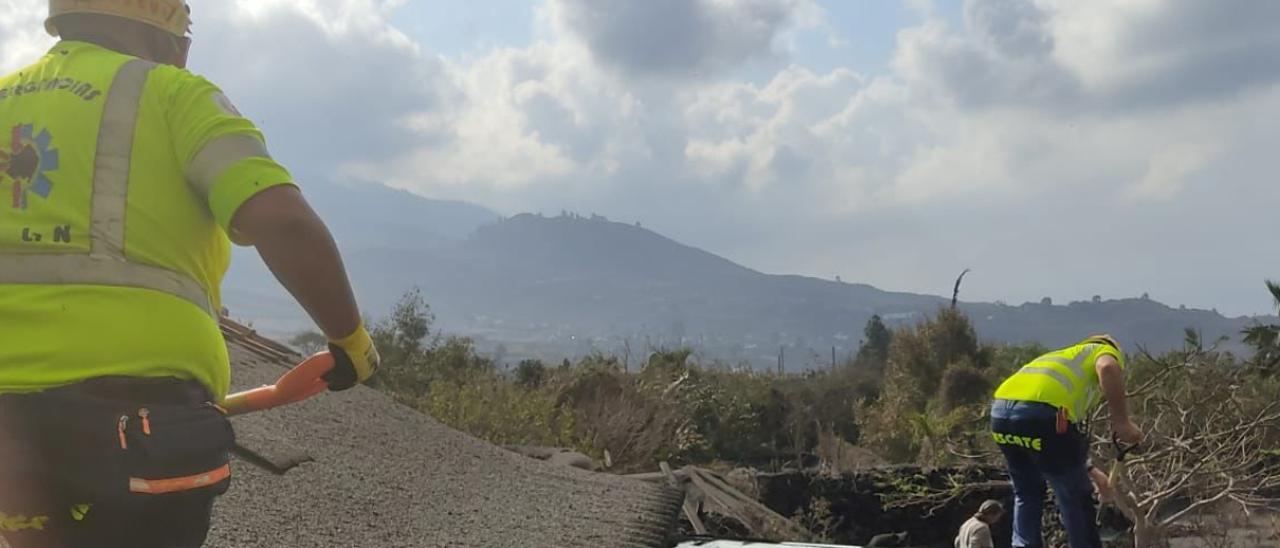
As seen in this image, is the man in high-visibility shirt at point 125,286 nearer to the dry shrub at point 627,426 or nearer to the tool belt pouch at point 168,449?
the tool belt pouch at point 168,449

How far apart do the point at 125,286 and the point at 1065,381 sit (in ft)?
14.4

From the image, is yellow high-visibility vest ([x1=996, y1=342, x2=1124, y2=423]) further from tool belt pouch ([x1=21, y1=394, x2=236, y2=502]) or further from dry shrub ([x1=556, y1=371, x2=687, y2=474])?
dry shrub ([x1=556, y1=371, x2=687, y2=474])

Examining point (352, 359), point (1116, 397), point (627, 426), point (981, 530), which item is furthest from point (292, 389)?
point (627, 426)

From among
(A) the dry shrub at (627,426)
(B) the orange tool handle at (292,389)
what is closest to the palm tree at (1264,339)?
(A) the dry shrub at (627,426)

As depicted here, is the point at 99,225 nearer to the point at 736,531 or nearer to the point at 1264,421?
the point at 1264,421

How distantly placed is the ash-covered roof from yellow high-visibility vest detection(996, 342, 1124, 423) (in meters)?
2.72

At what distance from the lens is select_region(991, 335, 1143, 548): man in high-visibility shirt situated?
4875 millimetres

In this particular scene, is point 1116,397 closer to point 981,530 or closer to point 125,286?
point 981,530

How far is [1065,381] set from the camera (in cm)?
504

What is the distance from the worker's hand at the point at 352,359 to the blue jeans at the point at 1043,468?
382cm

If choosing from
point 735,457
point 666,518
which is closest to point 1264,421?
point 666,518

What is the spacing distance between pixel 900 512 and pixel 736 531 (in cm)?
431

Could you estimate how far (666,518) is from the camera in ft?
26.8

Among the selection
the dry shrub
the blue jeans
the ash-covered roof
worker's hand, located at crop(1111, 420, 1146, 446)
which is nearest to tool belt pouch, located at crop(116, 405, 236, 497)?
the ash-covered roof
